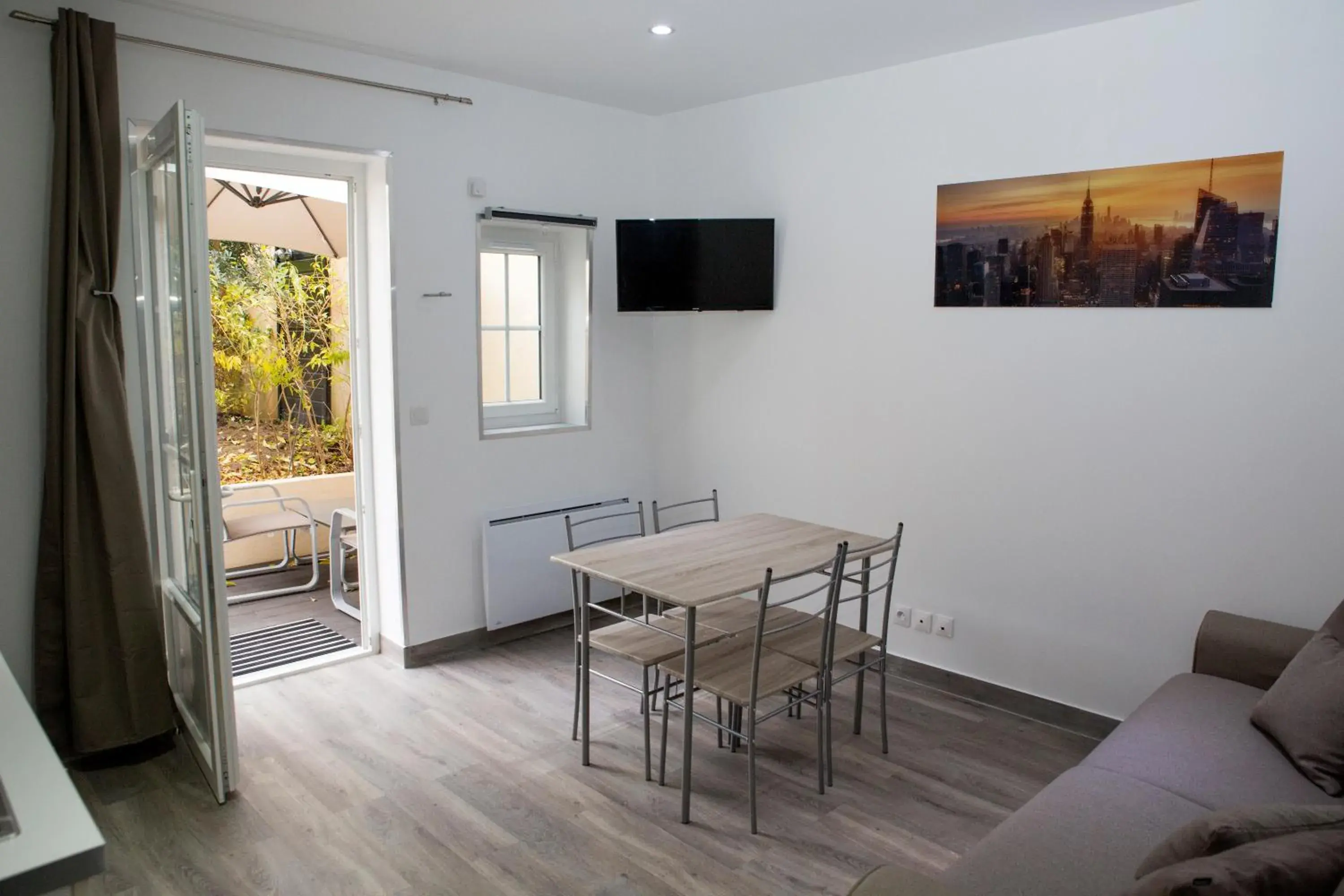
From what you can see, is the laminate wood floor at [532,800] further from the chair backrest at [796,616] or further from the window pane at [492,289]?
the window pane at [492,289]

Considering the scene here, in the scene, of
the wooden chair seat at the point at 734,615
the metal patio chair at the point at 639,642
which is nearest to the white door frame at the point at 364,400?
the metal patio chair at the point at 639,642

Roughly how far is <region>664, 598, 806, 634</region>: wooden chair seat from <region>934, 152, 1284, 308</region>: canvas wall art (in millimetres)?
1491

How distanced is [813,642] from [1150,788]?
1218 millimetres

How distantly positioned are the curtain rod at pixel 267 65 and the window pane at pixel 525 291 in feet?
2.69

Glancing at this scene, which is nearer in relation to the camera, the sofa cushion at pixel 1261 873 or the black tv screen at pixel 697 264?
the sofa cushion at pixel 1261 873

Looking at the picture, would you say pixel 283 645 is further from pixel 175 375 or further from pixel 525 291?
pixel 525 291

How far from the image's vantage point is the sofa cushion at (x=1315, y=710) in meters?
2.27

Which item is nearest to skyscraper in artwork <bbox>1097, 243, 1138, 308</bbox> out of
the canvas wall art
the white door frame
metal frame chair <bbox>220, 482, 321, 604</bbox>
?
the canvas wall art

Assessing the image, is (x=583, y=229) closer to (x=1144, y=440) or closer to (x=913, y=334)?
(x=913, y=334)

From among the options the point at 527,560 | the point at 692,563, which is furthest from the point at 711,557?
the point at 527,560

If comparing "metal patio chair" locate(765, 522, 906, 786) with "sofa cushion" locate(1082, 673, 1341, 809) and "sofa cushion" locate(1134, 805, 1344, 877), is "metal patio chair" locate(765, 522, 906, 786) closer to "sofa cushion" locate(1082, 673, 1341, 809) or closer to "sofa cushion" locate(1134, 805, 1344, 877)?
"sofa cushion" locate(1082, 673, 1341, 809)

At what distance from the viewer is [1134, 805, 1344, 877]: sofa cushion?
151 centimetres

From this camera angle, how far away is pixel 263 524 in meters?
5.21

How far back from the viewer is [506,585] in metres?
4.43
